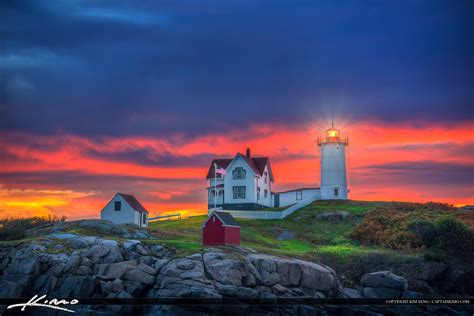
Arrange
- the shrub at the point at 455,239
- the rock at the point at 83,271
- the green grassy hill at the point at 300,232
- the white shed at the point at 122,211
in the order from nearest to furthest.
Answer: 1. the rock at the point at 83,271
2. the shrub at the point at 455,239
3. the green grassy hill at the point at 300,232
4. the white shed at the point at 122,211

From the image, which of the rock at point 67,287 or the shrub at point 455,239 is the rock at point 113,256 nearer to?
the rock at point 67,287

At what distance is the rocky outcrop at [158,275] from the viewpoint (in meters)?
34.6

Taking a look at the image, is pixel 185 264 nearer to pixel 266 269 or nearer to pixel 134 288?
pixel 134 288

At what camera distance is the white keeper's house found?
67.0 m

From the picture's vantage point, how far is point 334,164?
7131 cm

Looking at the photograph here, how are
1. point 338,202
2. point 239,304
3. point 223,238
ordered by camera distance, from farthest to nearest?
1. point 338,202
2. point 223,238
3. point 239,304

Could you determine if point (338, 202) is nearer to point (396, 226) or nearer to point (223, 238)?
point (396, 226)

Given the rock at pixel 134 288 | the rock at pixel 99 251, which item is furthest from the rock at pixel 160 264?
the rock at pixel 99 251

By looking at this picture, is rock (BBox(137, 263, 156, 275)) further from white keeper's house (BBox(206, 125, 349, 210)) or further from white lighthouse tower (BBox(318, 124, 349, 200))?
white lighthouse tower (BBox(318, 124, 349, 200))

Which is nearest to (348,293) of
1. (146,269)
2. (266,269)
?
(266,269)

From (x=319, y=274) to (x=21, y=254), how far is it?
1853 centimetres

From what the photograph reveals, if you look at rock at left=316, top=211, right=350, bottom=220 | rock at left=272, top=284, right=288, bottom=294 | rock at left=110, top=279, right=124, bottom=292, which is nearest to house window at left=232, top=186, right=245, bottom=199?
rock at left=316, top=211, right=350, bottom=220

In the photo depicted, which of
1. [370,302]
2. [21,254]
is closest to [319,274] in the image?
[370,302]

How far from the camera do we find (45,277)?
35469mm
